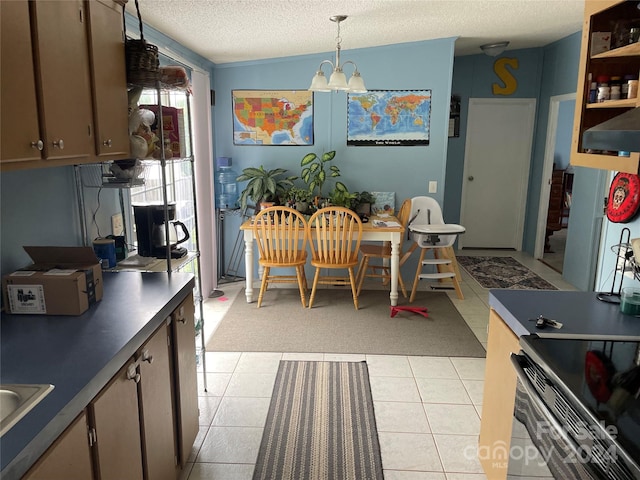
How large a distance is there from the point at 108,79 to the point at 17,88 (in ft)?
2.00

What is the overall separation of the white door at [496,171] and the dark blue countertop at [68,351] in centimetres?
516

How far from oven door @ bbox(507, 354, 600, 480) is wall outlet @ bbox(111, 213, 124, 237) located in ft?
6.86

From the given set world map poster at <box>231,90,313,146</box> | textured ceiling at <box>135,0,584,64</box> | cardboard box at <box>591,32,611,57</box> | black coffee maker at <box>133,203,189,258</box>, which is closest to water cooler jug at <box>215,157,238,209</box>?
world map poster at <box>231,90,313,146</box>

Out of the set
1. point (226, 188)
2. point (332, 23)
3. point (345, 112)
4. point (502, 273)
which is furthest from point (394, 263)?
point (332, 23)

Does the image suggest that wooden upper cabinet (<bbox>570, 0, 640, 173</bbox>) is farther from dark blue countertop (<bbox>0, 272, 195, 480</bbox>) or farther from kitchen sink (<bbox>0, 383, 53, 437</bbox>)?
kitchen sink (<bbox>0, 383, 53, 437</bbox>)

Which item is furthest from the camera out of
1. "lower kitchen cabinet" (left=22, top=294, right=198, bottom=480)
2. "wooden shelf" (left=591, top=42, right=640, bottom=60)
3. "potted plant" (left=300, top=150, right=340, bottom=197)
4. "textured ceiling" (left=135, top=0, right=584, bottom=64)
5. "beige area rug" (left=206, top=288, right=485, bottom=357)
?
"potted plant" (left=300, top=150, right=340, bottom=197)

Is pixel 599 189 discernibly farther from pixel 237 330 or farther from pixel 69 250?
pixel 69 250

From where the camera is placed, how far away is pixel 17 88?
1.40 meters

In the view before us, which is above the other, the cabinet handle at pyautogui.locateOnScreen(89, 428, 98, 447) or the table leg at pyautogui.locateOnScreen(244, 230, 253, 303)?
the cabinet handle at pyautogui.locateOnScreen(89, 428, 98, 447)

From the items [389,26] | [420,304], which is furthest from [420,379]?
[389,26]

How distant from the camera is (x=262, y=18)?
3.28m

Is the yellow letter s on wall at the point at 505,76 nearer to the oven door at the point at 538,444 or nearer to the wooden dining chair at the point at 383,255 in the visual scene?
the wooden dining chair at the point at 383,255

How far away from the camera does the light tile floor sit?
2.32 metres

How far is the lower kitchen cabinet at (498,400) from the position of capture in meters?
1.88
